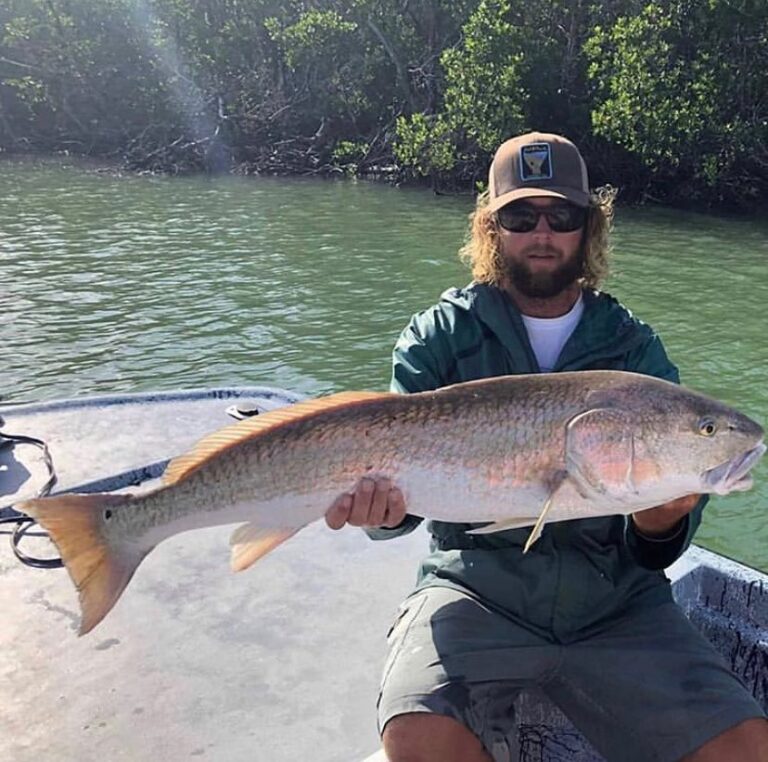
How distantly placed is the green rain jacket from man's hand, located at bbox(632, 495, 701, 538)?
38 mm

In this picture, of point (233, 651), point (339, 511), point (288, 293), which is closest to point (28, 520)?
point (233, 651)

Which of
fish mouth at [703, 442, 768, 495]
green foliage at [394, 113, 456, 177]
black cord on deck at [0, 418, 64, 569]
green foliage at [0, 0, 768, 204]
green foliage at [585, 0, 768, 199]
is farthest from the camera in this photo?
green foliage at [394, 113, 456, 177]

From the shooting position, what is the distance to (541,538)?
278 cm

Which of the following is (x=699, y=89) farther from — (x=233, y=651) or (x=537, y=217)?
(x=233, y=651)

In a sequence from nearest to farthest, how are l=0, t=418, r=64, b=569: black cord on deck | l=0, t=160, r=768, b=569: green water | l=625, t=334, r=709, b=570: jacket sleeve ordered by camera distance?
l=625, t=334, r=709, b=570: jacket sleeve → l=0, t=418, r=64, b=569: black cord on deck → l=0, t=160, r=768, b=569: green water

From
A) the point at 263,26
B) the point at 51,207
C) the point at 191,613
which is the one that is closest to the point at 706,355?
the point at 191,613

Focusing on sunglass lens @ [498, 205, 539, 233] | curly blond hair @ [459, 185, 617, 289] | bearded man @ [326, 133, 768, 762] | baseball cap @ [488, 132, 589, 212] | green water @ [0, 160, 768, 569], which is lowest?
green water @ [0, 160, 768, 569]

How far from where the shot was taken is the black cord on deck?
160 inches

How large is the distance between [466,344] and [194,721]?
158 cm

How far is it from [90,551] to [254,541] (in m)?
0.47

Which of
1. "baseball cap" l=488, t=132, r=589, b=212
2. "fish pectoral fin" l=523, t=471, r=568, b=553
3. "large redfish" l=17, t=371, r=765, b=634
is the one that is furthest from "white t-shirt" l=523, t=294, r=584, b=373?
"fish pectoral fin" l=523, t=471, r=568, b=553

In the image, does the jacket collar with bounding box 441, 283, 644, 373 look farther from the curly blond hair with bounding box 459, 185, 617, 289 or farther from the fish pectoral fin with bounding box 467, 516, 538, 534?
the fish pectoral fin with bounding box 467, 516, 538, 534

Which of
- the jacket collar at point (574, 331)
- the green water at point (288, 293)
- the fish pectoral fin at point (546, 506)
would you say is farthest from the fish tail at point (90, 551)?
the green water at point (288, 293)

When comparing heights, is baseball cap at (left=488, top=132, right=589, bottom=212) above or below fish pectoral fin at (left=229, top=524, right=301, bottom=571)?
above
